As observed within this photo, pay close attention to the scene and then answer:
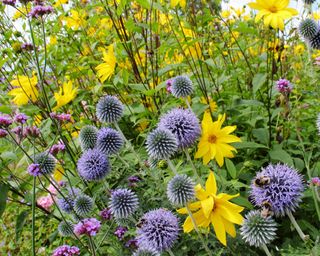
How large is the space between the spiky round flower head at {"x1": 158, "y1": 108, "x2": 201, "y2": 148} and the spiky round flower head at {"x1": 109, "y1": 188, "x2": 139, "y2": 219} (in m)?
0.36

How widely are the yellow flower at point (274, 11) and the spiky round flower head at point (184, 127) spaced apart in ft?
2.52

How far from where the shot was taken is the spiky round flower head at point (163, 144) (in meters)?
1.79

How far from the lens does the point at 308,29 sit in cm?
255

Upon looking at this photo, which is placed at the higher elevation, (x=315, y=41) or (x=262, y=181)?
(x=315, y=41)

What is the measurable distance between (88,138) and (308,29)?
1452mm

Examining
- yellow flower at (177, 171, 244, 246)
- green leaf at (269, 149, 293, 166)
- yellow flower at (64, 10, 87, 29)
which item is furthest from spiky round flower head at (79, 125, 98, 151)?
yellow flower at (64, 10, 87, 29)

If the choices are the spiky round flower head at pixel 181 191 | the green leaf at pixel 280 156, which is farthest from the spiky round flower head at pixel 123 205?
the green leaf at pixel 280 156

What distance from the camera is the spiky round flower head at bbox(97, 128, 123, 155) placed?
220 cm

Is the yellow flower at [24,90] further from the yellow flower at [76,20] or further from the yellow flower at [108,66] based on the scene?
the yellow flower at [76,20]

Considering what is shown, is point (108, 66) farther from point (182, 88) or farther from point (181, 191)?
point (181, 191)

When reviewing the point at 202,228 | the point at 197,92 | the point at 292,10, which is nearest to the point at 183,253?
the point at 202,228

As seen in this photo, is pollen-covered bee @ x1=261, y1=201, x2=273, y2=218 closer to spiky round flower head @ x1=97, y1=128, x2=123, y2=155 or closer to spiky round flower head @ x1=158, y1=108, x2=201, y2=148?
spiky round flower head @ x1=158, y1=108, x2=201, y2=148

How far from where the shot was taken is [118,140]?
2229mm

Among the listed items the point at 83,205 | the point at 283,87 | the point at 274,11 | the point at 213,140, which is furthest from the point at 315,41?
the point at 83,205
